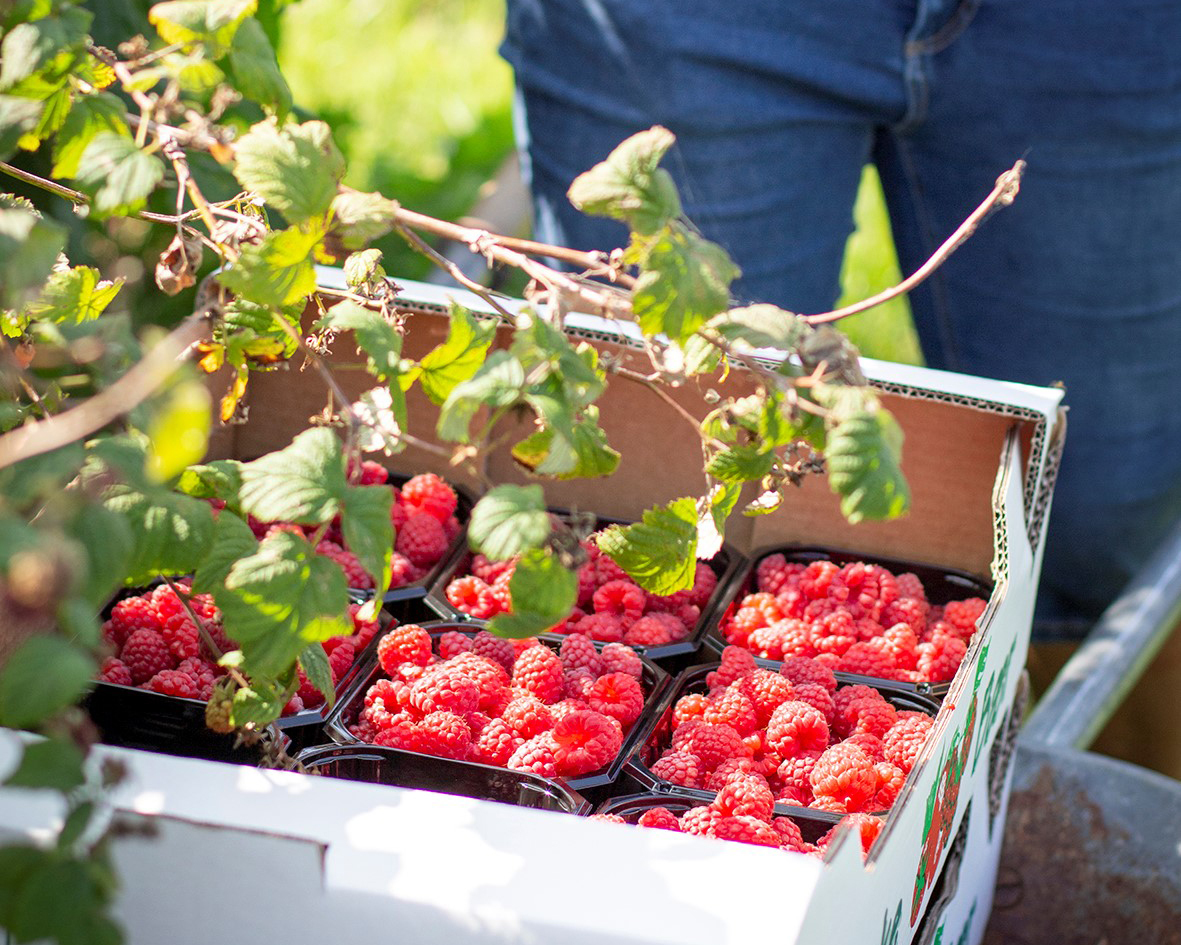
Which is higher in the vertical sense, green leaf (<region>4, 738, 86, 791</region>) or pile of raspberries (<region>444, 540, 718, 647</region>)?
pile of raspberries (<region>444, 540, 718, 647</region>)

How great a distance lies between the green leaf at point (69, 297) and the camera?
28.4 inches

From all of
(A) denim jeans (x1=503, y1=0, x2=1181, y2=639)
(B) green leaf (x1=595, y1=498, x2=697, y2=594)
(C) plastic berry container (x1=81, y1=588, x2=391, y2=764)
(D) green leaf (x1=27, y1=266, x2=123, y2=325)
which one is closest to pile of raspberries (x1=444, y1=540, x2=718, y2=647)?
(C) plastic berry container (x1=81, y1=588, x2=391, y2=764)

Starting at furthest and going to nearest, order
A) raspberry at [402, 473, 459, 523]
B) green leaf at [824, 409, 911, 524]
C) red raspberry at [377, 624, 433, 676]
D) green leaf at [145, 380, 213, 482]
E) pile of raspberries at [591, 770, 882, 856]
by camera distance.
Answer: raspberry at [402, 473, 459, 523]
red raspberry at [377, 624, 433, 676]
pile of raspberries at [591, 770, 882, 856]
green leaf at [824, 409, 911, 524]
green leaf at [145, 380, 213, 482]

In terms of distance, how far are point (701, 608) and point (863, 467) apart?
0.66 metres

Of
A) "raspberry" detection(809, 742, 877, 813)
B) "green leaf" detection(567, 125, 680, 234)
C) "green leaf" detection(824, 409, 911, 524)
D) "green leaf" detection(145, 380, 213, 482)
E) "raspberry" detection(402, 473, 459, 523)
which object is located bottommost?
"raspberry" detection(809, 742, 877, 813)

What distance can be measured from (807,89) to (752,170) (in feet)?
0.37

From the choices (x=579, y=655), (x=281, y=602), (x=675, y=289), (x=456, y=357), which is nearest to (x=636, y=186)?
(x=675, y=289)

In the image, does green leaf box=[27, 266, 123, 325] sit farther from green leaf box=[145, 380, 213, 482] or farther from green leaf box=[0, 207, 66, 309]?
green leaf box=[145, 380, 213, 482]

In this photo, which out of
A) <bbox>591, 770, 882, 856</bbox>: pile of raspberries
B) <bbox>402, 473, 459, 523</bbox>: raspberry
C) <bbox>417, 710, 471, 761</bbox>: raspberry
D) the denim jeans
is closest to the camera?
<bbox>591, 770, 882, 856</bbox>: pile of raspberries

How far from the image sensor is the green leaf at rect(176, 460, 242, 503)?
2.24ft

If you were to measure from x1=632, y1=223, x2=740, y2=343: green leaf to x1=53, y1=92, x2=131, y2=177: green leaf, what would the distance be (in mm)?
271

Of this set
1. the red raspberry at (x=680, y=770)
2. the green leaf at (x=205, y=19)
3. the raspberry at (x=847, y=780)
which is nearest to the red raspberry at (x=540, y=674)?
the red raspberry at (x=680, y=770)

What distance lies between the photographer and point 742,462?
71cm

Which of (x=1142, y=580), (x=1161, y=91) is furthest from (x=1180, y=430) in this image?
(x=1161, y=91)
